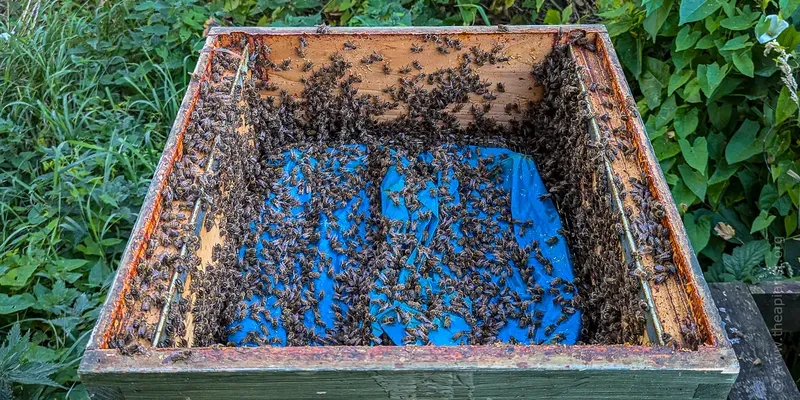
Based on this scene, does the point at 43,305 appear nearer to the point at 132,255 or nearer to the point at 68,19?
the point at 132,255

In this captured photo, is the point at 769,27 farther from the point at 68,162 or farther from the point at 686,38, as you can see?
the point at 68,162

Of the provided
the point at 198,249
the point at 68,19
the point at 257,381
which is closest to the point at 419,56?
the point at 198,249

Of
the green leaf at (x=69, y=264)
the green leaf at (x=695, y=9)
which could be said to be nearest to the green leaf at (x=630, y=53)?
the green leaf at (x=695, y=9)

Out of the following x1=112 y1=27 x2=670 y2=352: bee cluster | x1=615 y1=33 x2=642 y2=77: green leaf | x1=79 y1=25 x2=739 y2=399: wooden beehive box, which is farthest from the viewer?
x1=615 y1=33 x2=642 y2=77: green leaf

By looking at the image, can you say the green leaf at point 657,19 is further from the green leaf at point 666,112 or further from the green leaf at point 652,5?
the green leaf at point 666,112

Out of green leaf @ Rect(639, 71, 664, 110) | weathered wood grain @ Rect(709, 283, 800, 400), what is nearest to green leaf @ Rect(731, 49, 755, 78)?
green leaf @ Rect(639, 71, 664, 110)

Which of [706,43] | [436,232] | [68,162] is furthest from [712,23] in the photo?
[68,162]

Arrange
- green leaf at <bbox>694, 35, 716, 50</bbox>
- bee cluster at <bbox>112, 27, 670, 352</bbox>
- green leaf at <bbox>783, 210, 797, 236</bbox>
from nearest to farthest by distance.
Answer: bee cluster at <bbox>112, 27, 670, 352</bbox> → green leaf at <bbox>694, 35, 716, 50</bbox> → green leaf at <bbox>783, 210, 797, 236</bbox>

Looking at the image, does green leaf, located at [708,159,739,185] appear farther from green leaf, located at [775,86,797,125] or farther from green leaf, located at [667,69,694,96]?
green leaf, located at [667,69,694,96]
